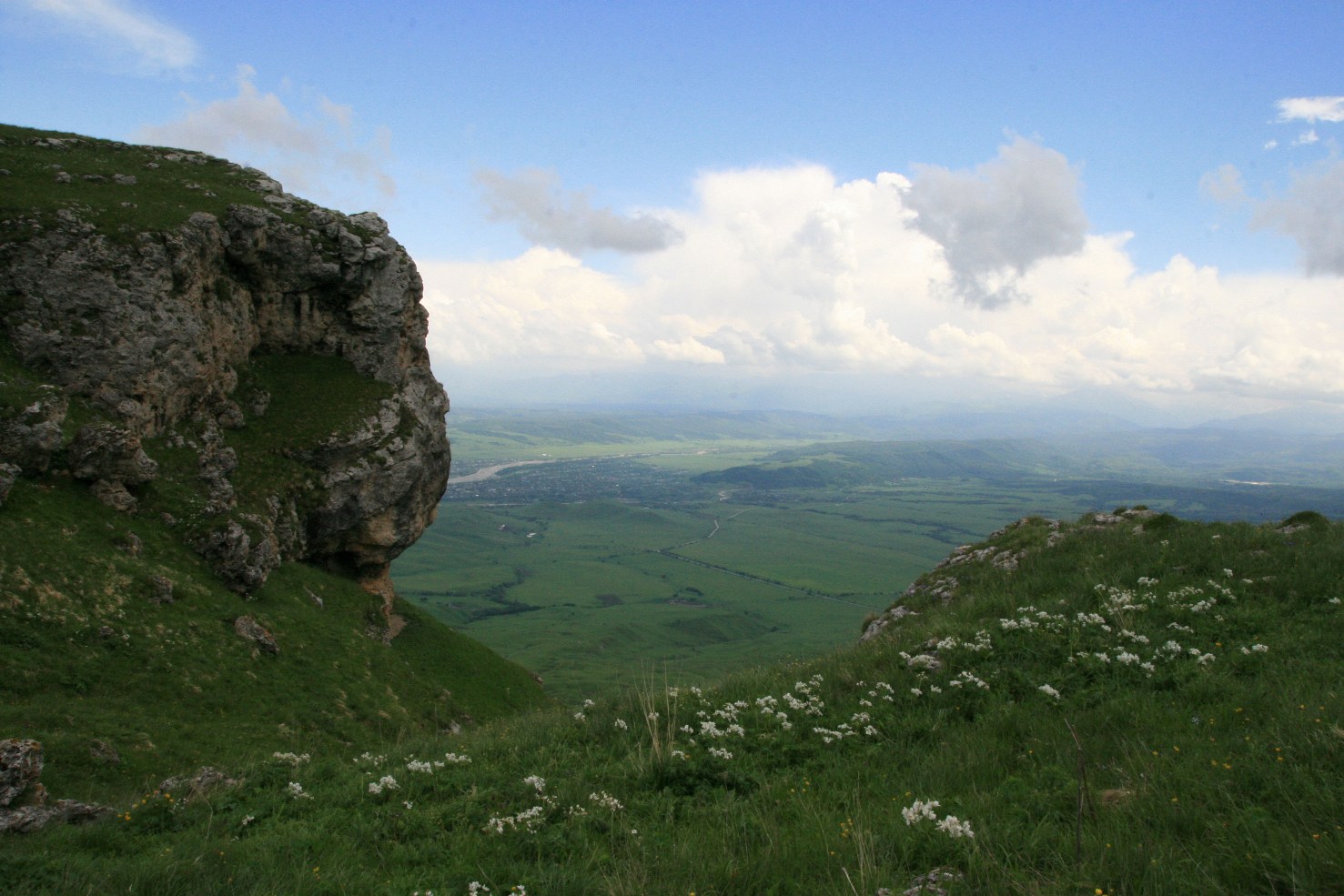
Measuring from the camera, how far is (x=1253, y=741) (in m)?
7.82

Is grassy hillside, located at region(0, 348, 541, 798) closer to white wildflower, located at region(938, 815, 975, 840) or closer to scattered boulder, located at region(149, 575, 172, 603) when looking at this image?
scattered boulder, located at region(149, 575, 172, 603)

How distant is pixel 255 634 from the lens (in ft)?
84.0

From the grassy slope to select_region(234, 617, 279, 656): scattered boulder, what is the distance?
598 millimetres

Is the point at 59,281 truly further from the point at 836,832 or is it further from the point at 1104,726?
the point at 1104,726

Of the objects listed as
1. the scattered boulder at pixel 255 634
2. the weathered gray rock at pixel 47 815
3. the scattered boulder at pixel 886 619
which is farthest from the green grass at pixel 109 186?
the scattered boulder at pixel 886 619

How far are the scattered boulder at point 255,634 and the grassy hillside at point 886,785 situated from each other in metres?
16.6

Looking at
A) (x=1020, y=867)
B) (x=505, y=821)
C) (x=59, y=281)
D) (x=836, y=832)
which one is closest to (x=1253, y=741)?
(x=1020, y=867)

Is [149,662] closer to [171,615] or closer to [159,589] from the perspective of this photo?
[171,615]

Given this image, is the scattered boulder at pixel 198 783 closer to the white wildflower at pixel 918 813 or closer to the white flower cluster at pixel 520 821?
the white flower cluster at pixel 520 821

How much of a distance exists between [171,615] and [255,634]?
3086 millimetres

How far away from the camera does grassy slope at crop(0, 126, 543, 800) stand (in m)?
17.8

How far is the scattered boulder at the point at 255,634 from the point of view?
25.2m

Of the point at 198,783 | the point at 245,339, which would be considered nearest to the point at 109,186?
the point at 245,339

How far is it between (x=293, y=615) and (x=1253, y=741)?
32.8 meters
